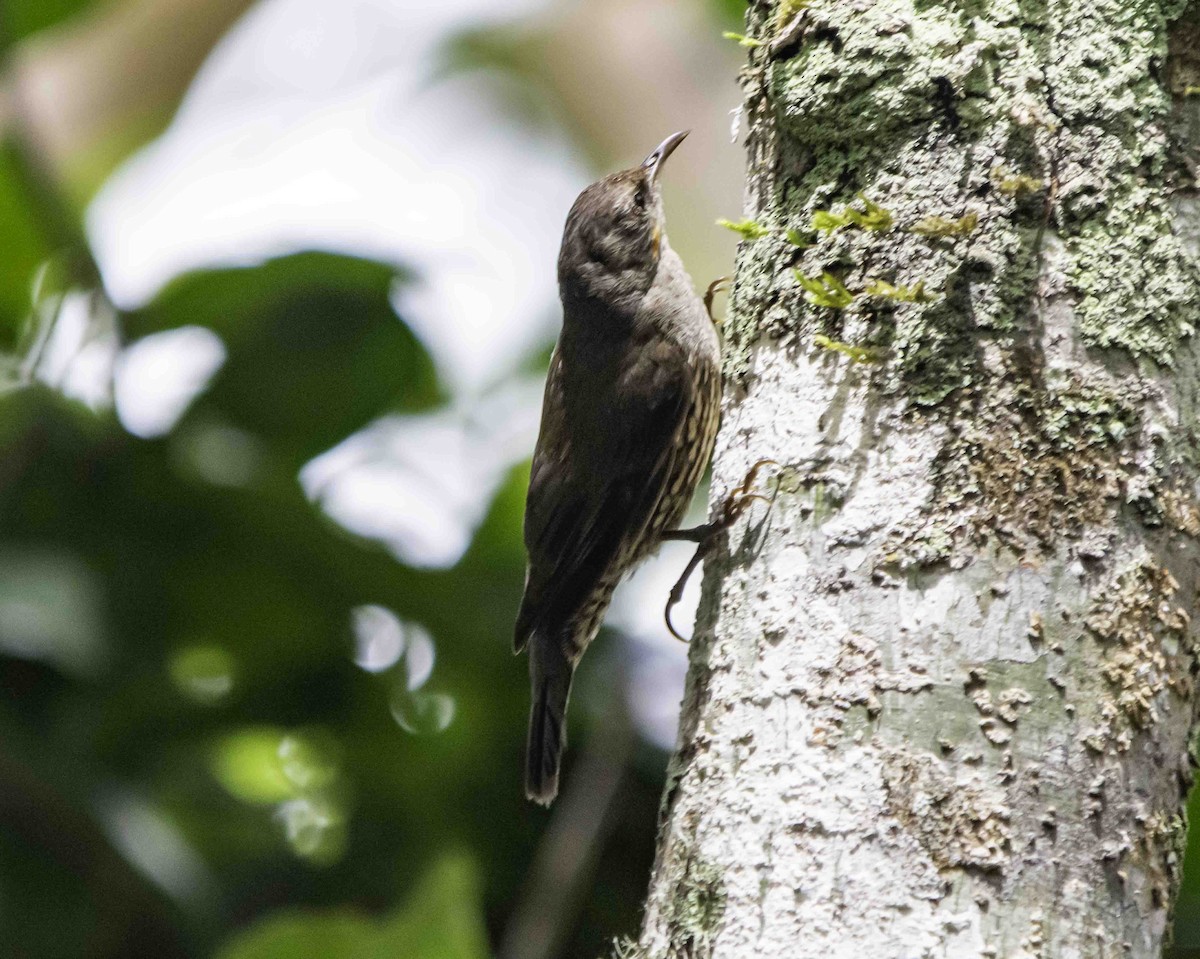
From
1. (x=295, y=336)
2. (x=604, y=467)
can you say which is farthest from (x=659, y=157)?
(x=295, y=336)

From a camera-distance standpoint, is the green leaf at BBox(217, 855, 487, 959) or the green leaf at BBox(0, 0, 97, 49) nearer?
the green leaf at BBox(217, 855, 487, 959)

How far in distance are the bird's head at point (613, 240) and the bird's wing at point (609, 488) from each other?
27cm

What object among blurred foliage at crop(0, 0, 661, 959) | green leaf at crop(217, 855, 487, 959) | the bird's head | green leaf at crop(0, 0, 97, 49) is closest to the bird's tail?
blurred foliage at crop(0, 0, 661, 959)

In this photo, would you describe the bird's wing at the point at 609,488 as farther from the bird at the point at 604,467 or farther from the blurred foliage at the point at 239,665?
the blurred foliage at the point at 239,665

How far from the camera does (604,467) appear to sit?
10.9 feet

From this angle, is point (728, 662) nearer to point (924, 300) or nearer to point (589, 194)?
point (924, 300)

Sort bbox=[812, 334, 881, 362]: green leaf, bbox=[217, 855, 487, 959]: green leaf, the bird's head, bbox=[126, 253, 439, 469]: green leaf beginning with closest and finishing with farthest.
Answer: bbox=[812, 334, 881, 362]: green leaf
bbox=[217, 855, 487, 959]: green leaf
the bird's head
bbox=[126, 253, 439, 469]: green leaf

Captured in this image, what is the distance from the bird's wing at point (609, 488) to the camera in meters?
3.29

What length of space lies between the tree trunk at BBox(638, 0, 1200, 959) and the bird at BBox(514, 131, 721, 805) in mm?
1131

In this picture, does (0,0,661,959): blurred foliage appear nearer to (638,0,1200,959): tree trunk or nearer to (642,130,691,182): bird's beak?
(642,130,691,182): bird's beak

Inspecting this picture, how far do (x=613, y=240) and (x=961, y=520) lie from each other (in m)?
1.96

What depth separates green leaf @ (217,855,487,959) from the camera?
2430 millimetres

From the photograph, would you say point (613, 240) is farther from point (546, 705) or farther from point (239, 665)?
point (239, 665)

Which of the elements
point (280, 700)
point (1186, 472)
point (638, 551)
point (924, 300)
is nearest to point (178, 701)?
point (280, 700)
